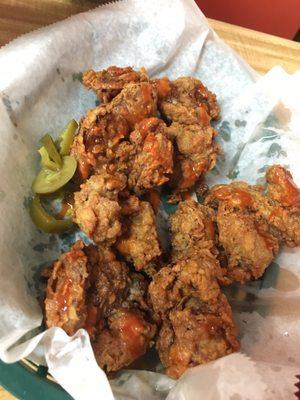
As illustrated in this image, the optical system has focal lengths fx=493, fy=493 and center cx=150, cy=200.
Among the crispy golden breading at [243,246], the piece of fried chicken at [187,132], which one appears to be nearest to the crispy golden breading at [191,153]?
the piece of fried chicken at [187,132]

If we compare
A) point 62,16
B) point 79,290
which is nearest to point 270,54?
point 62,16

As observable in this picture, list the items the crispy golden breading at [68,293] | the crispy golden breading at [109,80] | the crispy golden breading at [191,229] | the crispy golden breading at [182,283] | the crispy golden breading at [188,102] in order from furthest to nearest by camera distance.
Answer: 1. the crispy golden breading at [188,102]
2. the crispy golden breading at [109,80]
3. the crispy golden breading at [191,229]
4. the crispy golden breading at [182,283]
5. the crispy golden breading at [68,293]

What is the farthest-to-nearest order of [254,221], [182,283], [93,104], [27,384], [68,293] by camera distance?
1. [93,104]
2. [254,221]
3. [182,283]
4. [68,293]
5. [27,384]

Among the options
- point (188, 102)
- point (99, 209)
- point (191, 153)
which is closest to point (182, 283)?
point (99, 209)

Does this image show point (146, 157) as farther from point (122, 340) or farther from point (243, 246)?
point (122, 340)

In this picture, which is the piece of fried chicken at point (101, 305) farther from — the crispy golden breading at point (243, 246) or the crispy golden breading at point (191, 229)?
the crispy golden breading at point (243, 246)

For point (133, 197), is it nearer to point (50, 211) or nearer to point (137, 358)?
point (50, 211)
